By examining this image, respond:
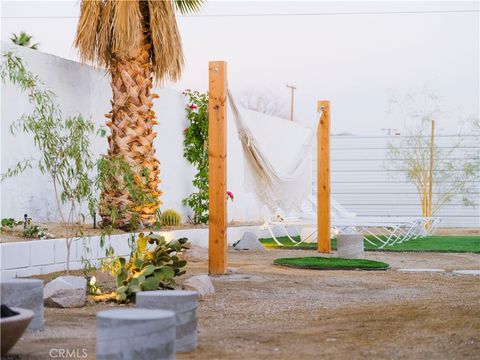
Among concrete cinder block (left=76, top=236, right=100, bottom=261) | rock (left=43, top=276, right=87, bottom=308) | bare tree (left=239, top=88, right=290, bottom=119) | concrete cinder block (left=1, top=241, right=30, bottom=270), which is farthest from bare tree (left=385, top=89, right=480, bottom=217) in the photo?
rock (left=43, top=276, right=87, bottom=308)

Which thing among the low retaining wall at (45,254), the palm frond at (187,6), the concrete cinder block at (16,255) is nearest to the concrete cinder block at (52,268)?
the low retaining wall at (45,254)

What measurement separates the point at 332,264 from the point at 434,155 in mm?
10665

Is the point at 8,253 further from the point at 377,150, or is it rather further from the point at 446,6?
the point at 377,150

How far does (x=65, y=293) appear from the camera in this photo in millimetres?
6203

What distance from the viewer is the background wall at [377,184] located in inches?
793

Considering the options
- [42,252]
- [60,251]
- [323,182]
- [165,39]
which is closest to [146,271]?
[42,252]

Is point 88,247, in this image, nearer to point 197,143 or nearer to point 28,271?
point 28,271

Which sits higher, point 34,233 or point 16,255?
point 34,233

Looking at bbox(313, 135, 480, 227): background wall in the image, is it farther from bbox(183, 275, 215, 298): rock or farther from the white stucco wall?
bbox(183, 275, 215, 298): rock

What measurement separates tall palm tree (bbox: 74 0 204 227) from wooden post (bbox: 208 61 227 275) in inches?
53.5

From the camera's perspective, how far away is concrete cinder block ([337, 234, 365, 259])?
35.0ft

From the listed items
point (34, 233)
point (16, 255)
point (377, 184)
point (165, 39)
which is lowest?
point (16, 255)

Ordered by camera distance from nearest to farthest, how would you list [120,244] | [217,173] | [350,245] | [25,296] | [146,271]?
[25,296]
[146,271]
[217,173]
[120,244]
[350,245]

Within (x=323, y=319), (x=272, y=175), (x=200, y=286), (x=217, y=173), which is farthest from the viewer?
(x=272, y=175)
